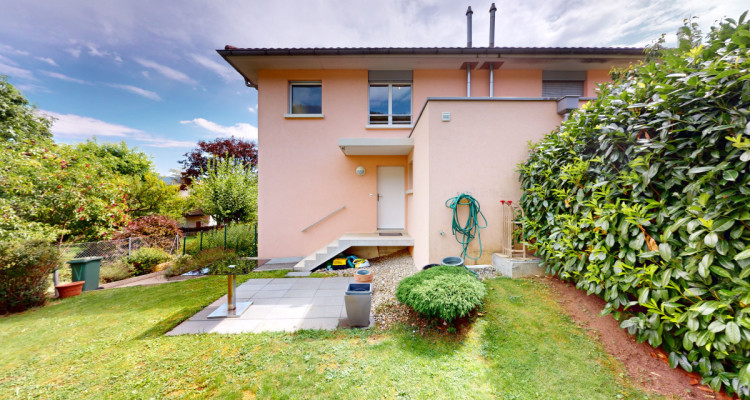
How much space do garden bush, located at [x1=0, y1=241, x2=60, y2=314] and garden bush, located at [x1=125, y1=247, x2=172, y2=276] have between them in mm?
2336

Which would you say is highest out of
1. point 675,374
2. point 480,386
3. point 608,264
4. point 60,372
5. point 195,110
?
point 195,110

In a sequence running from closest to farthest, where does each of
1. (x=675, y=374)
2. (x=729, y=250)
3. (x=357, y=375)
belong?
(x=729, y=250) < (x=675, y=374) < (x=357, y=375)

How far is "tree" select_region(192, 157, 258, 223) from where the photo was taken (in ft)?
32.6

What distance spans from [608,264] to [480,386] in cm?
194

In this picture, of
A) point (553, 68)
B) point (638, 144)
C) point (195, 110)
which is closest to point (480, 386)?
point (638, 144)

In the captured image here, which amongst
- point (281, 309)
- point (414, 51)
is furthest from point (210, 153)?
point (281, 309)

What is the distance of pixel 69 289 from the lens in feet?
17.0

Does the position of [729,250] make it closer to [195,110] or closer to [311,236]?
[311,236]

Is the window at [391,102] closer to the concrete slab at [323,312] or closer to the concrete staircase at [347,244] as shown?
the concrete staircase at [347,244]

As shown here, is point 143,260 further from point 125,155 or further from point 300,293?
point 125,155

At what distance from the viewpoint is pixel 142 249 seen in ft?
23.8

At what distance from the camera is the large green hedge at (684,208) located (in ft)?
5.63

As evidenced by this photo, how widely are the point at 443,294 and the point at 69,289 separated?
8.05 meters

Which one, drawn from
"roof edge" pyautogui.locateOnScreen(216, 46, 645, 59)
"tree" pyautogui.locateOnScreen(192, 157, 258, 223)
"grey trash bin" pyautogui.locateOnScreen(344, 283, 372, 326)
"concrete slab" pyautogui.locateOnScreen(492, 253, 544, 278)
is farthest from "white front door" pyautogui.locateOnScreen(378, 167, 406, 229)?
"tree" pyautogui.locateOnScreen(192, 157, 258, 223)
